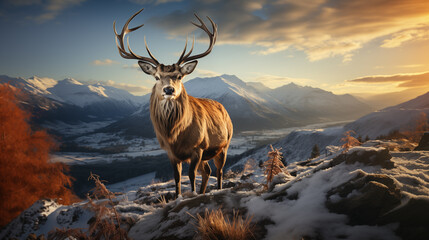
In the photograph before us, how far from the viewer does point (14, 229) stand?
336 inches

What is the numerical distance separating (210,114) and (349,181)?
229 inches

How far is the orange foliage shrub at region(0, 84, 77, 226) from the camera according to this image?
1795cm

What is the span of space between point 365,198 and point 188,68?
5.92m

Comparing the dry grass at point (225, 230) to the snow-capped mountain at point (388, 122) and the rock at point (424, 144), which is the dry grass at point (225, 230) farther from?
the snow-capped mountain at point (388, 122)

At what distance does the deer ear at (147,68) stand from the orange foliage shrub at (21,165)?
58.0 feet

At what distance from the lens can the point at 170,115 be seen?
20.8 feet

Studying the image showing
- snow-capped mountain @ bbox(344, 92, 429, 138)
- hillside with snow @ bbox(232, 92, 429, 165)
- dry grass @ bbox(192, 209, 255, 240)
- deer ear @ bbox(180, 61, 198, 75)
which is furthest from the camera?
hillside with snow @ bbox(232, 92, 429, 165)

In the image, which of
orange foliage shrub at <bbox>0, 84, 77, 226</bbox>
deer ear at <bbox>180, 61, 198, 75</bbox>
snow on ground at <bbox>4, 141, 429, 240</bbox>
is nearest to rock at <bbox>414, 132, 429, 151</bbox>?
snow on ground at <bbox>4, 141, 429, 240</bbox>

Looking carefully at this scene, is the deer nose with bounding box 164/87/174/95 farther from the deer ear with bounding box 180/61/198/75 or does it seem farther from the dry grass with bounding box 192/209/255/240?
the dry grass with bounding box 192/209/255/240

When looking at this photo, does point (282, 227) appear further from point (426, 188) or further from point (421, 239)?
point (426, 188)

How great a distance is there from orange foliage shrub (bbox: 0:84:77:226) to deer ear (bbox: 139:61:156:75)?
1767cm

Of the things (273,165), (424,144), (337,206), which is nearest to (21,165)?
(273,165)

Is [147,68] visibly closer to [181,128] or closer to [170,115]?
[170,115]

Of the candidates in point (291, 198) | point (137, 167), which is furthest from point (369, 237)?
point (137, 167)
